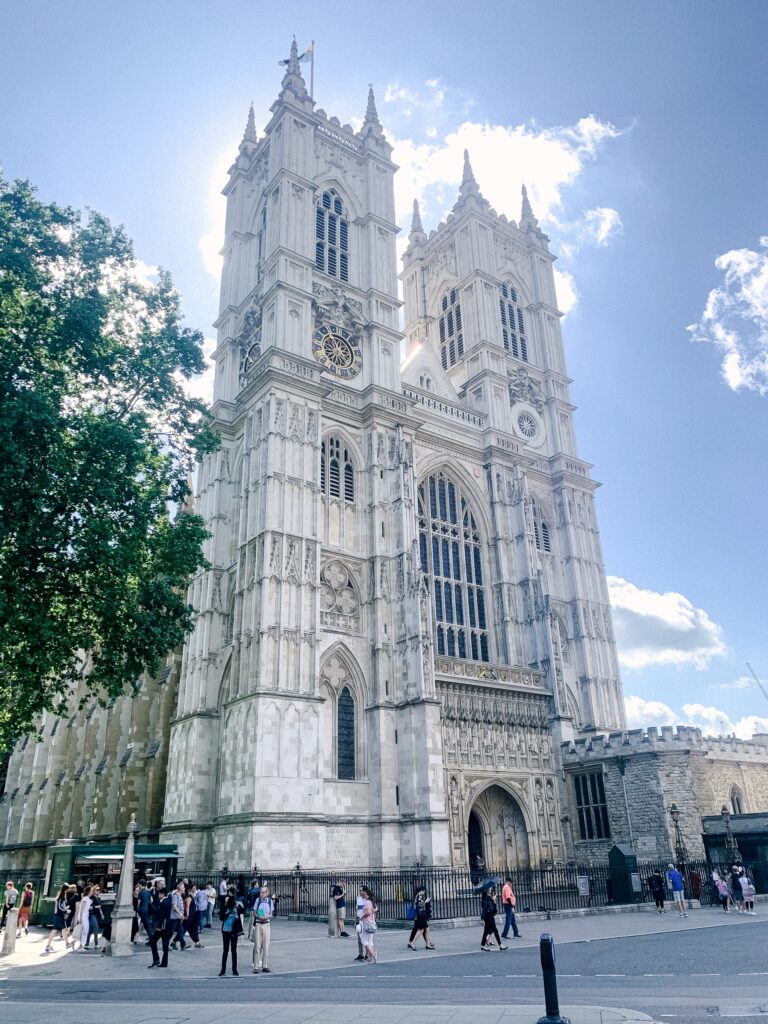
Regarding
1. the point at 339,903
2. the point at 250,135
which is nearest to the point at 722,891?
the point at 339,903

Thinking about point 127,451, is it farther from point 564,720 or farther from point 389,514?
point 564,720

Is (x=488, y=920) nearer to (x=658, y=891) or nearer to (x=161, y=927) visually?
(x=161, y=927)

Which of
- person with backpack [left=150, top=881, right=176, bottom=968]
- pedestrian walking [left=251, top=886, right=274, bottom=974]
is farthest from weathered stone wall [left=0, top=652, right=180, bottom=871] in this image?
pedestrian walking [left=251, top=886, right=274, bottom=974]

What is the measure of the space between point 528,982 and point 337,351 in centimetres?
Result: 3043

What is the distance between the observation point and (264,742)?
2730 centimetres

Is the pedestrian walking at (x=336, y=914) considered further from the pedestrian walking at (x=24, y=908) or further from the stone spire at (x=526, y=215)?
the stone spire at (x=526, y=215)

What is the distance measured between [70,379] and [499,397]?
29014 mm

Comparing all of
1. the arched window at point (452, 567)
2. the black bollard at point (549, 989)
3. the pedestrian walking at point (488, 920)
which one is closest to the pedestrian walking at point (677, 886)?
the pedestrian walking at point (488, 920)

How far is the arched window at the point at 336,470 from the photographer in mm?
34656

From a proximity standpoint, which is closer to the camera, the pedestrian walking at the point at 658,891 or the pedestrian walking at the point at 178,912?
the pedestrian walking at the point at 178,912

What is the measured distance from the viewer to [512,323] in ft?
159

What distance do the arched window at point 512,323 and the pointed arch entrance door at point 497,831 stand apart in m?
26.4

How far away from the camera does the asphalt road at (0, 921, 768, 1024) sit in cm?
970

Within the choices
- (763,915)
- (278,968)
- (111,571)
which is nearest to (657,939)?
(763,915)
